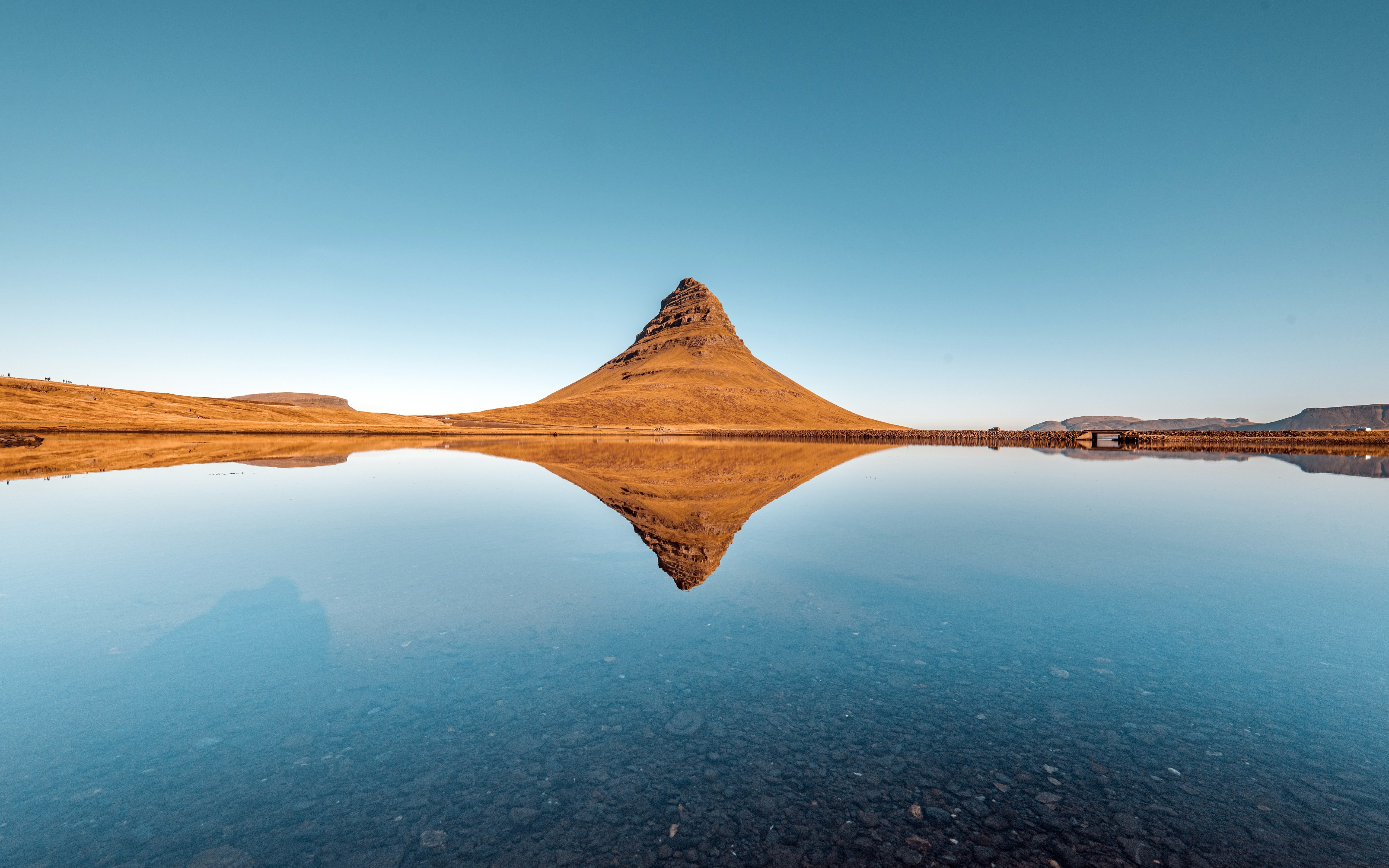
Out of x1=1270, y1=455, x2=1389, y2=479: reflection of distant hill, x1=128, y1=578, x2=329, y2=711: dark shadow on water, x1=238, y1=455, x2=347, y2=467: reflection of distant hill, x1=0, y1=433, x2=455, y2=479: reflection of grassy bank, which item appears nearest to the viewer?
x1=128, y1=578, x2=329, y2=711: dark shadow on water

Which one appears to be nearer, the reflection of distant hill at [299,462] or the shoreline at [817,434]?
the reflection of distant hill at [299,462]

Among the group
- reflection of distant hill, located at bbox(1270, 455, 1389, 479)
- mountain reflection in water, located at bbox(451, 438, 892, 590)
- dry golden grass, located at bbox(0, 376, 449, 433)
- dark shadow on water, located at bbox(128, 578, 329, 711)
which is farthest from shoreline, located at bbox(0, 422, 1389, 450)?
dark shadow on water, located at bbox(128, 578, 329, 711)

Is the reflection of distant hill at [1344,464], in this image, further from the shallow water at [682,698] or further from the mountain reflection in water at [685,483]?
the mountain reflection in water at [685,483]

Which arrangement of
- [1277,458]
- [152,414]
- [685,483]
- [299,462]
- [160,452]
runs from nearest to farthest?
[685,483]
[299,462]
[160,452]
[1277,458]
[152,414]

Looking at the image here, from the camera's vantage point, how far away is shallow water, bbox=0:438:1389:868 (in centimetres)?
A: 436

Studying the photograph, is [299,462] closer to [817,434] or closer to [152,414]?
[152,414]

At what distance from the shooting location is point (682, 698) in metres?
6.60

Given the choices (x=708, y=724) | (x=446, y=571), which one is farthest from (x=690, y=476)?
(x=708, y=724)

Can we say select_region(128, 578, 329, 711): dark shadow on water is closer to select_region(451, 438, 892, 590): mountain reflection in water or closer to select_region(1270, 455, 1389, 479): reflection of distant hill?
select_region(451, 438, 892, 590): mountain reflection in water

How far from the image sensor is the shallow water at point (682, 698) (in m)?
4.36

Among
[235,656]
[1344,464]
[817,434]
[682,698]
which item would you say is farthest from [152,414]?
[1344,464]

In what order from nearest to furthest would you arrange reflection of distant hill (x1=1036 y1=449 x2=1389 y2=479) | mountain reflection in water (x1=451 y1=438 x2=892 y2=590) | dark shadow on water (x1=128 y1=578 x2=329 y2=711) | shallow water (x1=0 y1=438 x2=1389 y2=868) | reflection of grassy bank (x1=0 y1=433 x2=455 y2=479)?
shallow water (x1=0 y1=438 x2=1389 y2=868)
dark shadow on water (x1=128 y1=578 x2=329 y2=711)
mountain reflection in water (x1=451 y1=438 x2=892 y2=590)
reflection of grassy bank (x1=0 y1=433 x2=455 y2=479)
reflection of distant hill (x1=1036 y1=449 x2=1389 y2=479)

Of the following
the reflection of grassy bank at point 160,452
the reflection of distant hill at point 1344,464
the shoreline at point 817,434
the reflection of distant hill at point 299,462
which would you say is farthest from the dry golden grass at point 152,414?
the reflection of distant hill at point 1344,464

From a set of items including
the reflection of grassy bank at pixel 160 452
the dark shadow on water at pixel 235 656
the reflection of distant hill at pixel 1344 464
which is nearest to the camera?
the dark shadow on water at pixel 235 656
